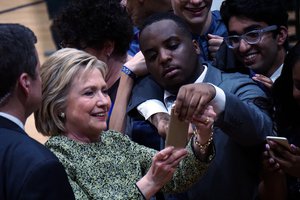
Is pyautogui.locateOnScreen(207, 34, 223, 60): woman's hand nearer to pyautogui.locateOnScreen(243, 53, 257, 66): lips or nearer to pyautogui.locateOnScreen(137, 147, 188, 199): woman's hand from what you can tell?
pyautogui.locateOnScreen(243, 53, 257, 66): lips

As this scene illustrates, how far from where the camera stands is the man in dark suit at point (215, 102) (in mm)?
2182

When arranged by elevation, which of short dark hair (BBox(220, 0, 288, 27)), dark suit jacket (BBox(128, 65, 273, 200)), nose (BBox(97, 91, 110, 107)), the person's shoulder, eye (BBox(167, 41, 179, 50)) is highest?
the person's shoulder

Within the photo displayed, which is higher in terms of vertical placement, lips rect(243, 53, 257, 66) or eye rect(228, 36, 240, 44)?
eye rect(228, 36, 240, 44)

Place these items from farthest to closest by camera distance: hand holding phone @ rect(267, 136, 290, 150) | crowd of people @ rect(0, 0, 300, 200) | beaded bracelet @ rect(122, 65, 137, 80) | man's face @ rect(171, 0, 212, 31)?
man's face @ rect(171, 0, 212, 31)
beaded bracelet @ rect(122, 65, 137, 80)
hand holding phone @ rect(267, 136, 290, 150)
crowd of people @ rect(0, 0, 300, 200)

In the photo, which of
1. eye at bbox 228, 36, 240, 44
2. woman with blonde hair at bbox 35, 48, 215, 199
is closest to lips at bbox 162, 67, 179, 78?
woman with blonde hair at bbox 35, 48, 215, 199

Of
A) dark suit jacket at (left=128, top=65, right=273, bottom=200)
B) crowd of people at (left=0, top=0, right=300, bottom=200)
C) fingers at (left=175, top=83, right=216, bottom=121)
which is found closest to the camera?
crowd of people at (left=0, top=0, right=300, bottom=200)

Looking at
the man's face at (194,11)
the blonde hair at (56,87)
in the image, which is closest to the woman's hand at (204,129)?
the blonde hair at (56,87)

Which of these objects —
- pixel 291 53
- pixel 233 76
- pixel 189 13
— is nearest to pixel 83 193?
pixel 233 76

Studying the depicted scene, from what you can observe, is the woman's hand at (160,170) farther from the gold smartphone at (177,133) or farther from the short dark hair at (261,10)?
the short dark hair at (261,10)

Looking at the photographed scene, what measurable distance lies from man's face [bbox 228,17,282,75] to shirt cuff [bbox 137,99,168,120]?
378mm

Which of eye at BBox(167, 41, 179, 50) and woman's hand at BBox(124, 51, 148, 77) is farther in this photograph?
woman's hand at BBox(124, 51, 148, 77)

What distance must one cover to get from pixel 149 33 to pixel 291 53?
20.3 inches

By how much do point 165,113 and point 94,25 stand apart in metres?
0.61

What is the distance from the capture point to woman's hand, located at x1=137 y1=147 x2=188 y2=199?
224cm
